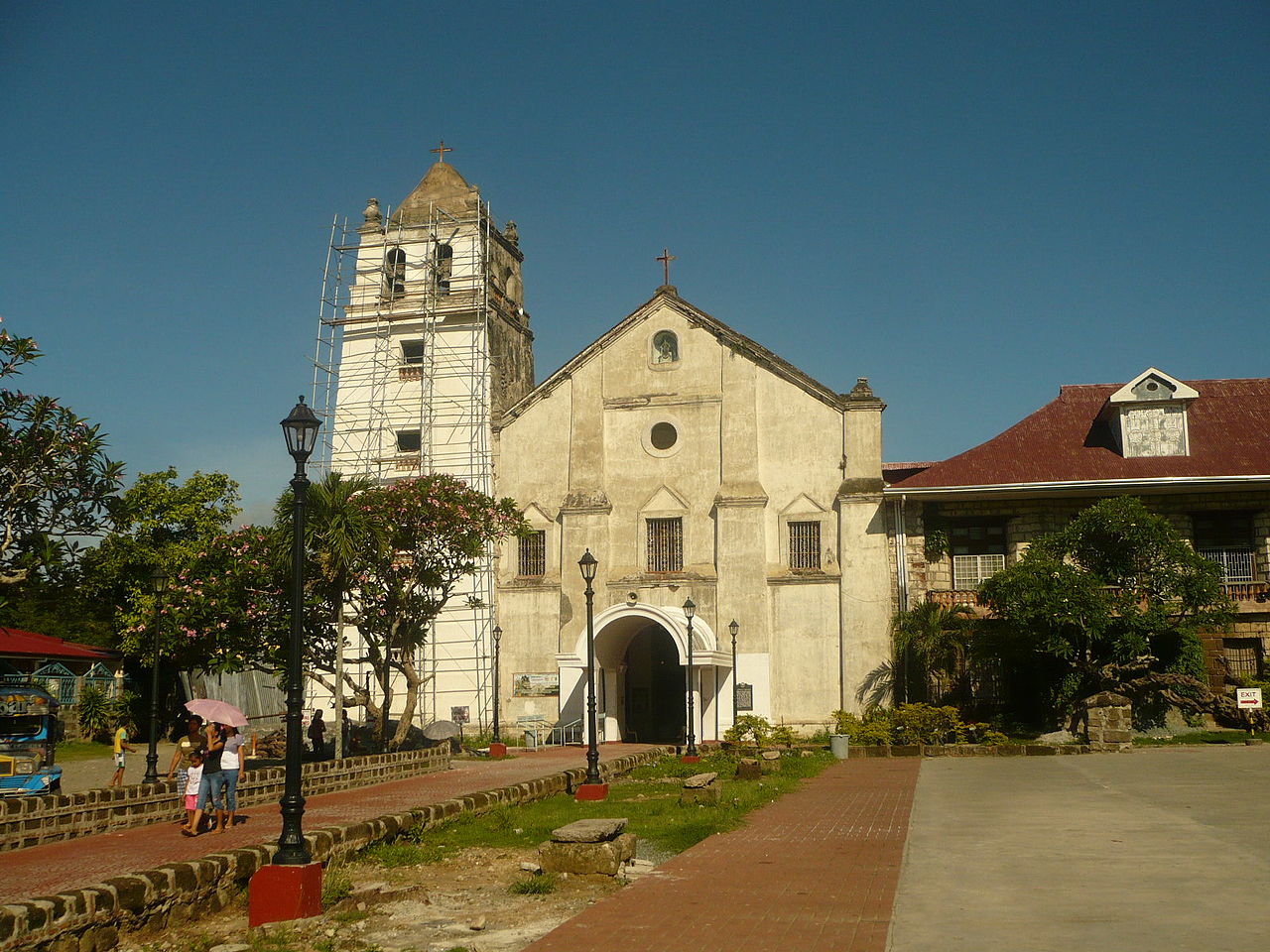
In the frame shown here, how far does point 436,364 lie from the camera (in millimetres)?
41312

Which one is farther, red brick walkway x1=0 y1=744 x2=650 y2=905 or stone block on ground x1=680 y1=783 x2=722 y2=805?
stone block on ground x1=680 y1=783 x2=722 y2=805

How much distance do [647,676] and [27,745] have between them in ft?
66.5

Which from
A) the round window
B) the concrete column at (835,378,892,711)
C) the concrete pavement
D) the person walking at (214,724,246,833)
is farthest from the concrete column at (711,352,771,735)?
the person walking at (214,724,246,833)

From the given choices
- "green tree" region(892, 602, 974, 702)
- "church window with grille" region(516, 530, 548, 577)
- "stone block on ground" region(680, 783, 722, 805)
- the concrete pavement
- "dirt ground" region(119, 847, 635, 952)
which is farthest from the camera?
"church window with grille" region(516, 530, 548, 577)

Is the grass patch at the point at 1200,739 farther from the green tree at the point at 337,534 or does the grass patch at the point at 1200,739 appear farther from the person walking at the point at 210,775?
the person walking at the point at 210,775

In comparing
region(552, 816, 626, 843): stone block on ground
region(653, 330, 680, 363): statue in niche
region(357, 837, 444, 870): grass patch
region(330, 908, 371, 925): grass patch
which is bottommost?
region(357, 837, 444, 870): grass patch

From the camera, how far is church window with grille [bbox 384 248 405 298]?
42.3 metres

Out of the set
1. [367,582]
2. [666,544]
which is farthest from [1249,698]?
[367,582]

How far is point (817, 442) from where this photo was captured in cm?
3650

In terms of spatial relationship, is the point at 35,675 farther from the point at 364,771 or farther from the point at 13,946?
the point at 13,946

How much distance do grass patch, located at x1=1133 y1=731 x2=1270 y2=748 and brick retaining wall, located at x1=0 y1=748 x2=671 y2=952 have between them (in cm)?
2246

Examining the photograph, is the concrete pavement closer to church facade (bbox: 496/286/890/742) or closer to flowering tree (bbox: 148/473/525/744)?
flowering tree (bbox: 148/473/525/744)

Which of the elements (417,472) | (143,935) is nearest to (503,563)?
(417,472)

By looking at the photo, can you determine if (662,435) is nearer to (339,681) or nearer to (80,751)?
(339,681)
